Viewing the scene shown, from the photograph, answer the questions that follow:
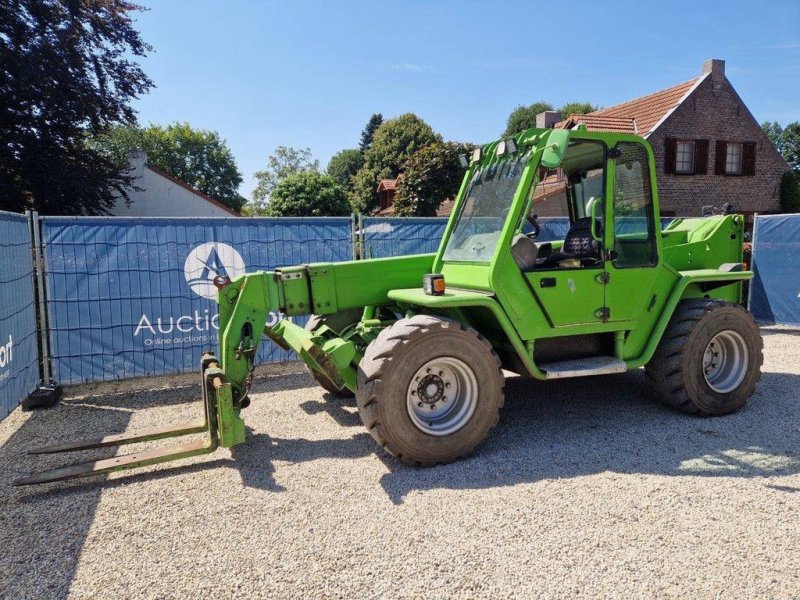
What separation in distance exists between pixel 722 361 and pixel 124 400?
641cm

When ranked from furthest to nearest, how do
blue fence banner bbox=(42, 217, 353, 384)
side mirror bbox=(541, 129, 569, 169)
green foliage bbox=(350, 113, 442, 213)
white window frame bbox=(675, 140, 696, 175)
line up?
green foliage bbox=(350, 113, 442, 213) → white window frame bbox=(675, 140, 696, 175) → blue fence banner bbox=(42, 217, 353, 384) → side mirror bbox=(541, 129, 569, 169)

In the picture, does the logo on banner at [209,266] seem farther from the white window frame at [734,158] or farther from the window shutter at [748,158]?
the window shutter at [748,158]

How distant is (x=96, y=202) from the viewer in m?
16.7

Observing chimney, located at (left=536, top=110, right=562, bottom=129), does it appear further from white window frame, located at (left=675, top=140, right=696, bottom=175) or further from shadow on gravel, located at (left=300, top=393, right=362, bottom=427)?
shadow on gravel, located at (left=300, top=393, right=362, bottom=427)

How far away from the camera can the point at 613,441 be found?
180 inches

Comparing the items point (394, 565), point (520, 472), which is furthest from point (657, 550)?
point (394, 565)

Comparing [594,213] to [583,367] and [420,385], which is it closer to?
[583,367]

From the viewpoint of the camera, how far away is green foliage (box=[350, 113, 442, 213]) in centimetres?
4075

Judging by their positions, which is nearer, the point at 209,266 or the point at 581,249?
the point at 581,249

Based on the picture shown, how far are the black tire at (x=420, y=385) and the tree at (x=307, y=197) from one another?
72.9 feet

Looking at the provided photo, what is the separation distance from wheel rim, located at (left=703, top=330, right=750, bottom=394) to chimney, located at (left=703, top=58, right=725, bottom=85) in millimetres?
21375

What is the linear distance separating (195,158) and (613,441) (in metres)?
53.7

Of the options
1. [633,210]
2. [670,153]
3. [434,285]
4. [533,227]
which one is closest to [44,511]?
[434,285]

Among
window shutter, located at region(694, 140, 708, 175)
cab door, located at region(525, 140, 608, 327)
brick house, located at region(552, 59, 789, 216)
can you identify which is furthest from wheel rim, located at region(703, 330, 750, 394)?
window shutter, located at region(694, 140, 708, 175)
